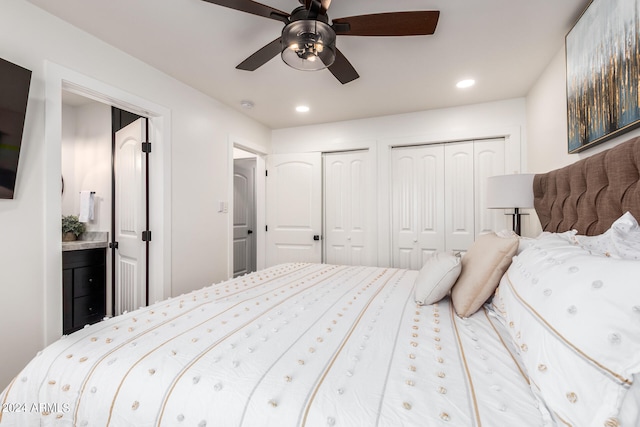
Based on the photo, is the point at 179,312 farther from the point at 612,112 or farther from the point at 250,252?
the point at 250,252

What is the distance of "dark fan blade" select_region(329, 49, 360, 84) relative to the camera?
6.03 ft

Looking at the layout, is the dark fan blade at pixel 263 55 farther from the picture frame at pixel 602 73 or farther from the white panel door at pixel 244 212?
the white panel door at pixel 244 212

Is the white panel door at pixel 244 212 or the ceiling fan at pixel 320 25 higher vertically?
the ceiling fan at pixel 320 25

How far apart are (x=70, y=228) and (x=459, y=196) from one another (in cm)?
431

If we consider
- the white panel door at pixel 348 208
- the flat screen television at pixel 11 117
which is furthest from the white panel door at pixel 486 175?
the flat screen television at pixel 11 117

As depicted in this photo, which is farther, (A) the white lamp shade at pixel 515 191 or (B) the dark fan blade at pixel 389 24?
(A) the white lamp shade at pixel 515 191

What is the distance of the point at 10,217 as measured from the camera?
1593mm

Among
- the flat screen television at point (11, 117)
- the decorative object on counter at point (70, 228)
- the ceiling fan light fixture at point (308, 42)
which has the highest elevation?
the ceiling fan light fixture at point (308, 42)

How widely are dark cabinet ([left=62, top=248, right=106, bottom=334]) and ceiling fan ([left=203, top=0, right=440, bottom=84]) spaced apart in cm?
286

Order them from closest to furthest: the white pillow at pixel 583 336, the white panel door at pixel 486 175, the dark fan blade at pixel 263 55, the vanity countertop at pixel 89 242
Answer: the white pillow at pixel 583 336, the dark fan blade at pixel 263 55, the vanity countertop at pixel 89 242, the white panel door at pixel 486 175

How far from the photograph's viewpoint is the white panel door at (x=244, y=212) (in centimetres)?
488

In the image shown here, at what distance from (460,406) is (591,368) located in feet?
0.93

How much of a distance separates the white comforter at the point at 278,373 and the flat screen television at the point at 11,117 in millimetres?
1036

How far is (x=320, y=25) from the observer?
149 cm
